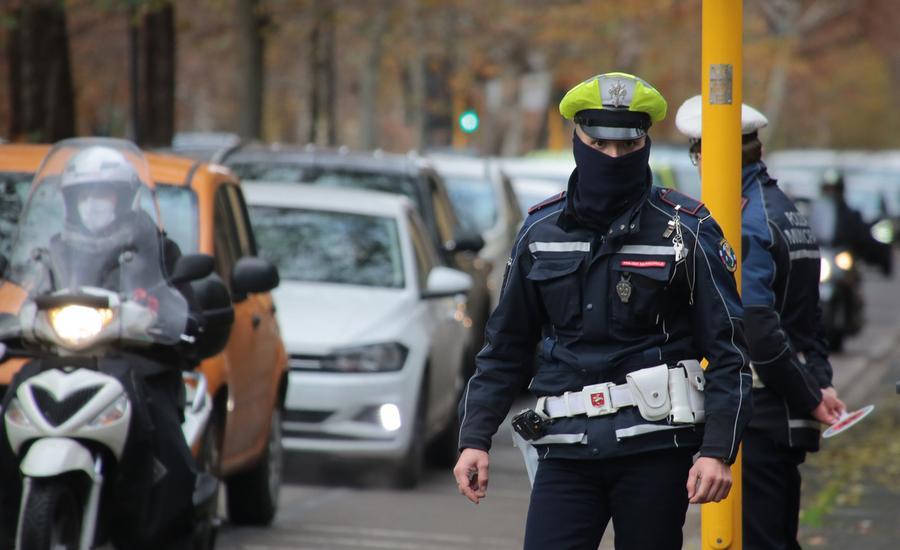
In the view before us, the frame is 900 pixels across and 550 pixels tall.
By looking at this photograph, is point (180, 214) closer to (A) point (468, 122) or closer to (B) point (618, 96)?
(B) point (618, 96)

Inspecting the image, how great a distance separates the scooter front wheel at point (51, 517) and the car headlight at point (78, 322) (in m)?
0.51

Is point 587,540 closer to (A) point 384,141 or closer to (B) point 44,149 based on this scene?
(B) point 44,149

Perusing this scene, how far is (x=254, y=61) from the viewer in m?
23.7

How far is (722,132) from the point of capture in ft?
19.2

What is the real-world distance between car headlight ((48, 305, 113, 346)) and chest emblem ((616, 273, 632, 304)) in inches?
92.0

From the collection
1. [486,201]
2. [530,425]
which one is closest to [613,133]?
[530,425]

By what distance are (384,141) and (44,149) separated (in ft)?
243

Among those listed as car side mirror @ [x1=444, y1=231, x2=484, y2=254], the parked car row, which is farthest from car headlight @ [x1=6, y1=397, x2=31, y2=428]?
car side mirror @ [x1=444, y1=231, x2=484, y2=254]

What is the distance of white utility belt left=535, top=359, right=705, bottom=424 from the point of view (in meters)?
4.68

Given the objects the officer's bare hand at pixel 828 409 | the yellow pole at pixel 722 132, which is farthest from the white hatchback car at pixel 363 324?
the yellow pole at pixel 722 132

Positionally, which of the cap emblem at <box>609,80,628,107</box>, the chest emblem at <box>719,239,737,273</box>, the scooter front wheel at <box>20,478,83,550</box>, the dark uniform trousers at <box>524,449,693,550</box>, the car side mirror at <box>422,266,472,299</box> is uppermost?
the cap emblem at <box>609,80,628,107</box>

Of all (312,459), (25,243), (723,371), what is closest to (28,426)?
(25,243)

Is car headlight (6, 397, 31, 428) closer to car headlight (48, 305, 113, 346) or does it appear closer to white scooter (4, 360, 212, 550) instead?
white scooter (4, 360, 212, 550)

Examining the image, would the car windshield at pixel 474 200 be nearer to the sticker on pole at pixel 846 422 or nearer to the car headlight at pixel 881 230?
the car headlight at pixel 881 230
